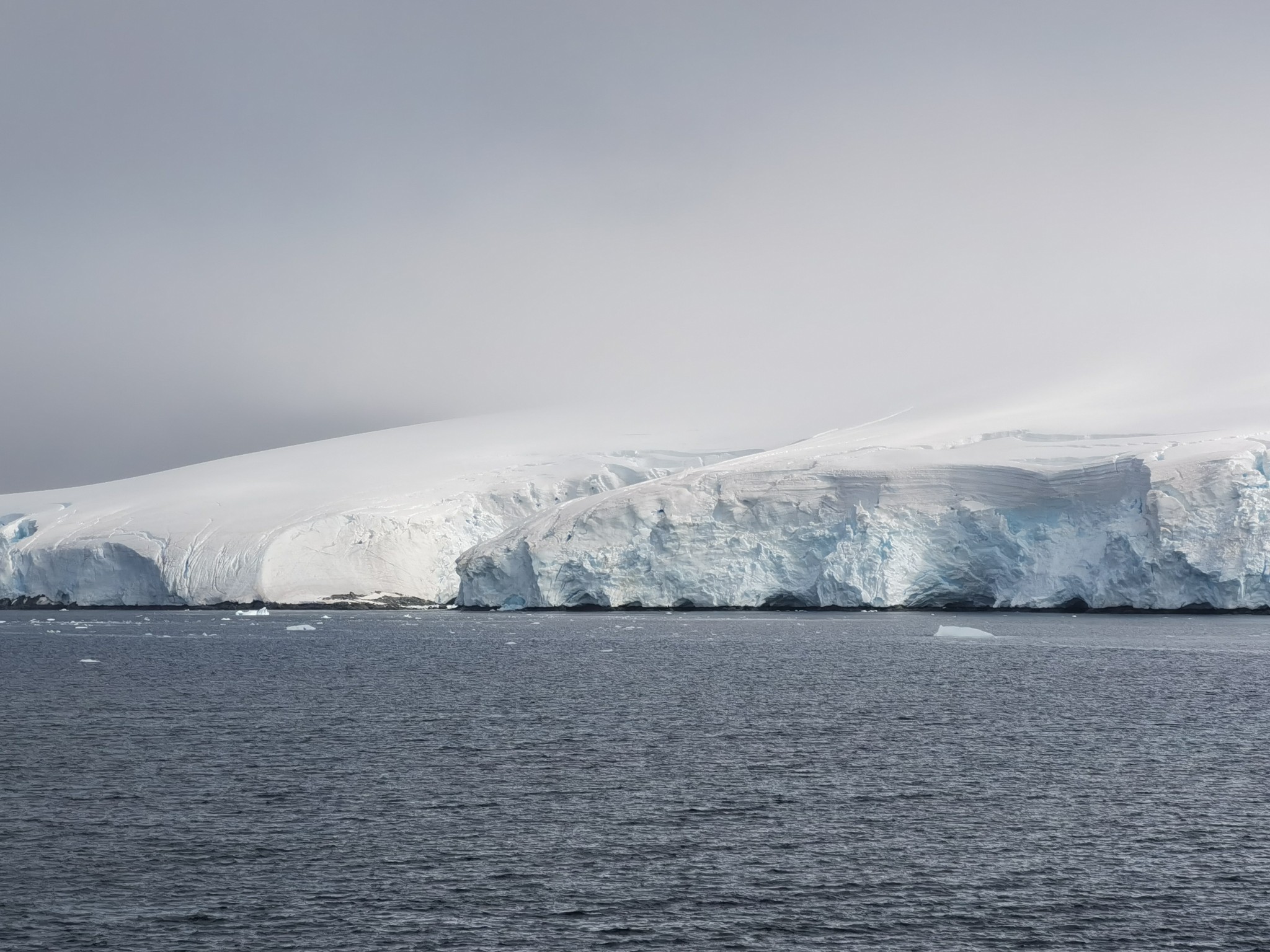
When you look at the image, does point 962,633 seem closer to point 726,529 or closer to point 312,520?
point 726,529

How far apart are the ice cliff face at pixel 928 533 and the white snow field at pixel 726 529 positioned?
83 mm

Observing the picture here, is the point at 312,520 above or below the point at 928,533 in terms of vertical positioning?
above

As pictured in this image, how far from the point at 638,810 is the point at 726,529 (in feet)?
119

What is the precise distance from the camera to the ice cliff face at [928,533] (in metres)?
40.9

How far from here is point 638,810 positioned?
12.3m

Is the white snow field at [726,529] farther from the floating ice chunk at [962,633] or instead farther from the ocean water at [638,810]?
the ocean water at [638,810]

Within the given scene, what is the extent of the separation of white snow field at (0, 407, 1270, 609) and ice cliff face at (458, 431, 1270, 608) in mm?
83

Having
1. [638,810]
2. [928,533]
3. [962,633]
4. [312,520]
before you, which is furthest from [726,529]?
[638,810]

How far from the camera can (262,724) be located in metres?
18.4

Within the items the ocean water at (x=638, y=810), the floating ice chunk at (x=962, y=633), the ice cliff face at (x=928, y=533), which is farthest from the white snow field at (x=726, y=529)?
the ocean water at (x=638, y=810)

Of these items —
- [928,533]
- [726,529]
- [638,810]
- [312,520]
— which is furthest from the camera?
[312,520]

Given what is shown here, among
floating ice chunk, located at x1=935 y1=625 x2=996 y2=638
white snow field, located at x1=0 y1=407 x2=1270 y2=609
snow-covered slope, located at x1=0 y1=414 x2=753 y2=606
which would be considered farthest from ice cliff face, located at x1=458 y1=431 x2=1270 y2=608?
floating ice chunk, located at x1=935 y1=625 x2=996 y2=638

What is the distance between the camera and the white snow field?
42.4 m

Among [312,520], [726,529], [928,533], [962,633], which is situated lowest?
[962,633]
